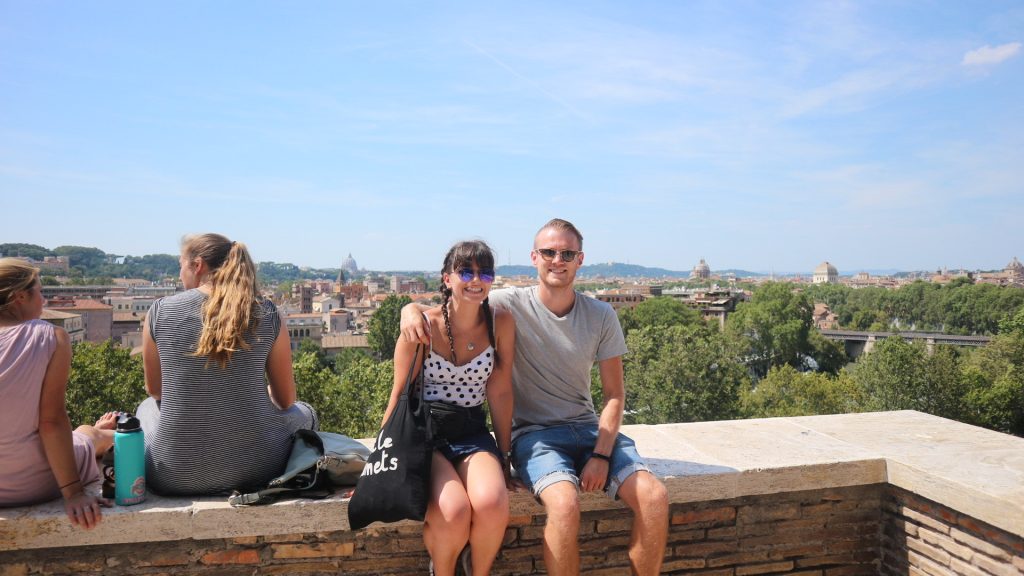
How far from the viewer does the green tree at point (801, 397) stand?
90.7 ft

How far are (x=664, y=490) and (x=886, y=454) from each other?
1.21 m

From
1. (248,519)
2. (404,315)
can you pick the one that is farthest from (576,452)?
(248,519)

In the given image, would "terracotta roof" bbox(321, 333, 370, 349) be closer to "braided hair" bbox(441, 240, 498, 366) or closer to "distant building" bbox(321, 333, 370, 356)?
"distant building" bbox(321, 333, 370, 356)

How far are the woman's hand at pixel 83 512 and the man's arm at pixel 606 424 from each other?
161 cm

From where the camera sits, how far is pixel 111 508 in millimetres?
2189

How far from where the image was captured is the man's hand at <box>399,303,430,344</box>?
7.65 feet

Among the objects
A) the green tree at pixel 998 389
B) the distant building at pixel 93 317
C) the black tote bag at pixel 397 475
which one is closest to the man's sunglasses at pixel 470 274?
the black tote bag at pixel 397 475

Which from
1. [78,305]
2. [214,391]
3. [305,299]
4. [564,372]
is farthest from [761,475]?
[305,299]

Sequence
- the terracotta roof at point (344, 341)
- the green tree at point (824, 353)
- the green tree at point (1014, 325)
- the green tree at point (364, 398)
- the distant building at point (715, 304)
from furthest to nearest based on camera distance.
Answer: the distant building at point (715, 304)
the terracotta roof at point (344, 341)
the green tree at point (824, 353)
the green tree at point (1014, 325)
the green tree at point (364, 398)

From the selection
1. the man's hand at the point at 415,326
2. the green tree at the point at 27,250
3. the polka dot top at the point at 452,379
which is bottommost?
the polka dot top at the point at 452,379

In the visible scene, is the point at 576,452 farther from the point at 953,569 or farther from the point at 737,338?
the point at 737,338

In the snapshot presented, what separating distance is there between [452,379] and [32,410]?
1358 mm

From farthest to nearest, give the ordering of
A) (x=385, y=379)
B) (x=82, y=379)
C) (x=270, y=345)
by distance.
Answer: (x=385, y=379) → (x=82, y=379) → (x=270, y=345)

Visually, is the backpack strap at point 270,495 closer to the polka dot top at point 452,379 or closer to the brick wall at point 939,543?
the polka dot top at point 452,379
